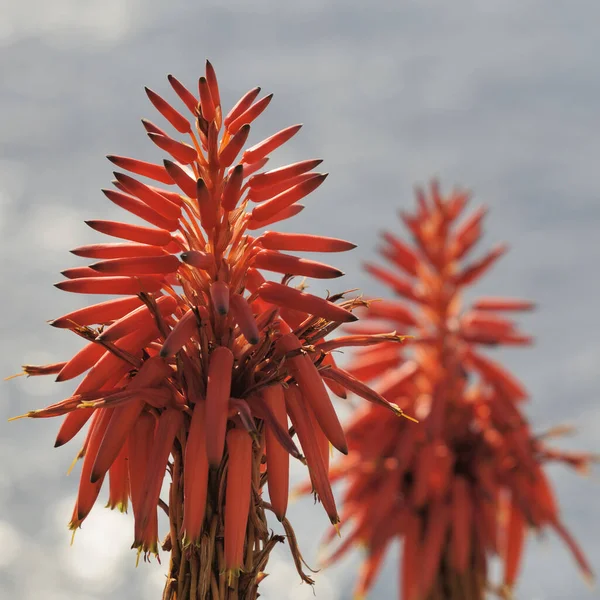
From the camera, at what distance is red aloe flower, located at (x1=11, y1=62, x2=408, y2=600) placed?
408cm

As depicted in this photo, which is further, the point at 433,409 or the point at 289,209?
the point at 433,409

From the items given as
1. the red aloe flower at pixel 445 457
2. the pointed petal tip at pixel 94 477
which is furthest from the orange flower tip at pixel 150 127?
→ the red aloe flower at pixel 445 457

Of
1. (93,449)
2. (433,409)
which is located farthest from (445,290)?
(93,449)

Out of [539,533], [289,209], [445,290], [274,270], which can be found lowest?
[539,533]

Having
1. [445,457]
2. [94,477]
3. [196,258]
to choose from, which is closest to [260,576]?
[94,477]

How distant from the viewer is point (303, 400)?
4309 mm

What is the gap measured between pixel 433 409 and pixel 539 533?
158 centimetres

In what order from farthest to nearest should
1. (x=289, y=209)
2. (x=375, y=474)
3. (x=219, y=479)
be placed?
(x=375, y=474) → (x=289, y=209) → (x=219, y=479)

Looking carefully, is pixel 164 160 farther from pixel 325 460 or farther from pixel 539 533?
pixel 539 533

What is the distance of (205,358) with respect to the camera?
14.0 feet

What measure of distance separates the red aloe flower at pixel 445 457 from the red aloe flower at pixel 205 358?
4.92 metres

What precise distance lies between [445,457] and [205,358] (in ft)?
18.6

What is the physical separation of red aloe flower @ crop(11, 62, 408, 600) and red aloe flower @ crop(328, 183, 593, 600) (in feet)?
16.2

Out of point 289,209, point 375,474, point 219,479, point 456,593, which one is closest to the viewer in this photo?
point 219,479
